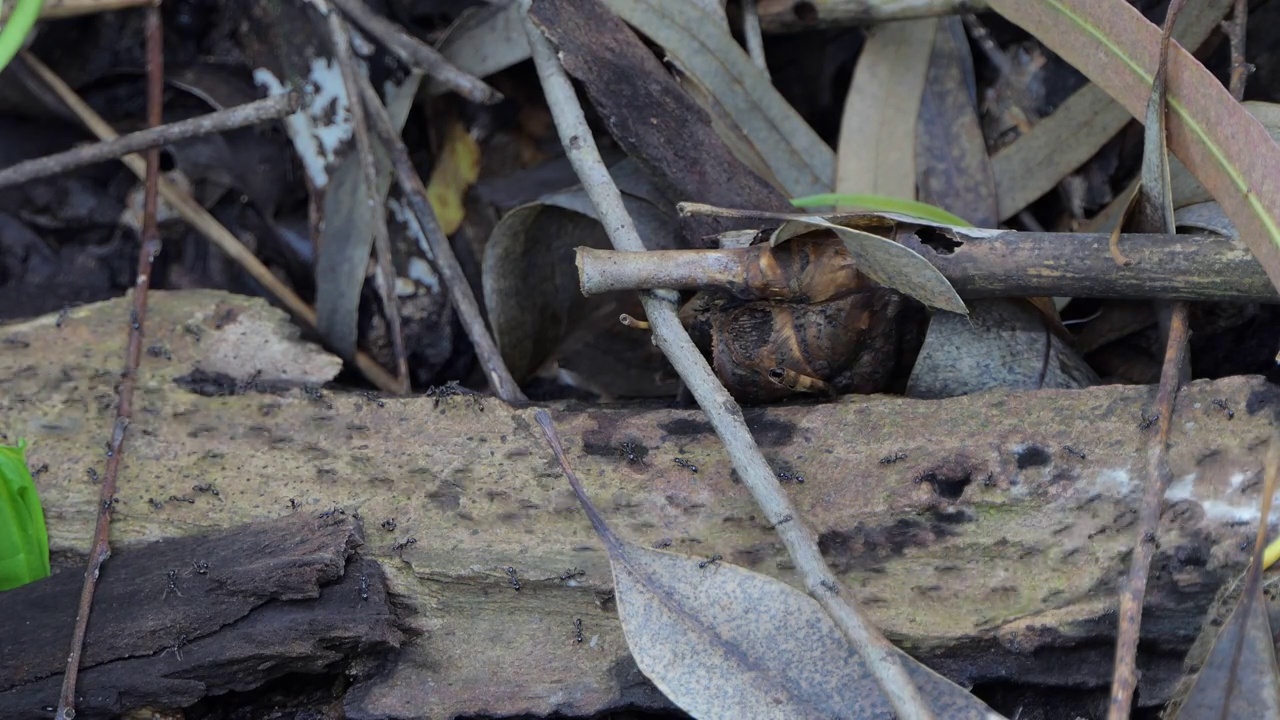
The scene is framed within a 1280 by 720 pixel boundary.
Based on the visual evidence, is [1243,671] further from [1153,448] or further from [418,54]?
[418,54]

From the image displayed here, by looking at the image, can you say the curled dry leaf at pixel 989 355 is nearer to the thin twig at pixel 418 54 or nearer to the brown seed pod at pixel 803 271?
the brown seed pod at pixel 803 271

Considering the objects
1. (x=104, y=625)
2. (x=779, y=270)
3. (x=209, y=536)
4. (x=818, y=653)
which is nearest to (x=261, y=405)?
(x=209, y=536)

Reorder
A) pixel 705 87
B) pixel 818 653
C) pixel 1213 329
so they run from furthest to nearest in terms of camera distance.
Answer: pixel 705 87 → pixel 1213 329 → pixel 818 653

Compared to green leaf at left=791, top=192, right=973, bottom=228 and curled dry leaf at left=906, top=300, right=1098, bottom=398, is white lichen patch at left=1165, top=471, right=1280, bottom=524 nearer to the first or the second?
curled dry leaf at left=906, top=300, right=1098, bottom=398

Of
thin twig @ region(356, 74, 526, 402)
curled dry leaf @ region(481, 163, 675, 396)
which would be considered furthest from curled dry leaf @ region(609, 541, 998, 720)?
curled dry leaf @ region(481, 163, 675, 396)

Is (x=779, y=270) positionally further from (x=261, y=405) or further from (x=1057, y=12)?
(x=261, y=405)

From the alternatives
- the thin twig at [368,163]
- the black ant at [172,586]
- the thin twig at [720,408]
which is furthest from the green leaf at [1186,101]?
the black ant at [172,586]
